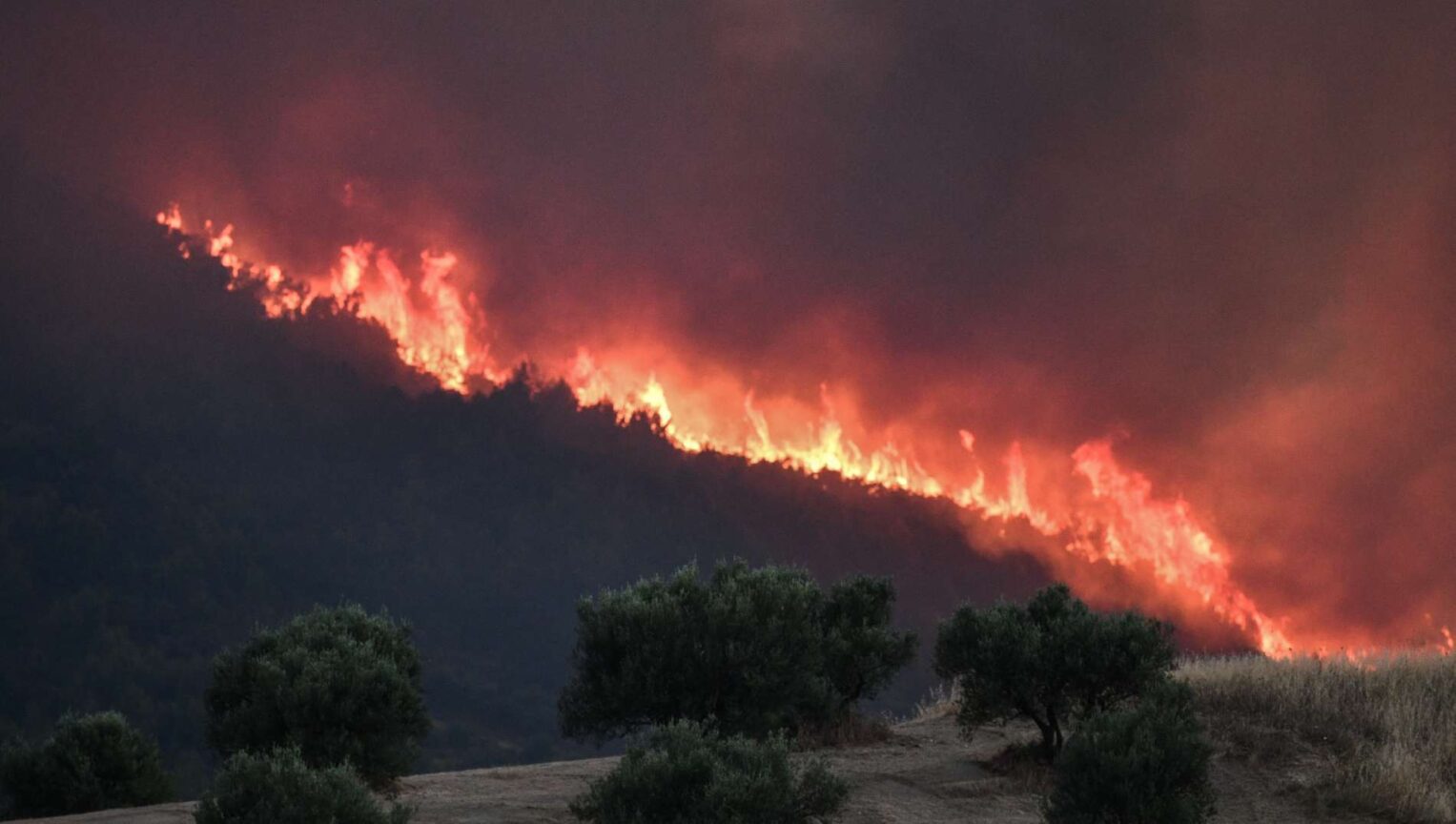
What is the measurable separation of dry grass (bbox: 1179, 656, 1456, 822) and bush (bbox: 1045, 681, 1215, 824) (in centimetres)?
510

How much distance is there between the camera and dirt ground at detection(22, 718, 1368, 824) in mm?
23219

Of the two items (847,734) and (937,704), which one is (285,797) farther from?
(937,704)

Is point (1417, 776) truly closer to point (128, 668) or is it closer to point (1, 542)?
point (128, 668)

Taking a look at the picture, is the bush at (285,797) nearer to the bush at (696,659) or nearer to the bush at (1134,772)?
the bush at (696,659)

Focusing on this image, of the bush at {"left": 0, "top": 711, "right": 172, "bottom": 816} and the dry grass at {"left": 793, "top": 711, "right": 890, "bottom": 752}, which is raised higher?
the dry grass at {"left": 793, "top": 711, "right": 890, "bottom": 752}

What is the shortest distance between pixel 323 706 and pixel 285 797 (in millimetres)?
6956

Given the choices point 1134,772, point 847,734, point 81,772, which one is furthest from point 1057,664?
point 81,772

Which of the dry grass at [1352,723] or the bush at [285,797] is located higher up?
the dry grass at [1352,723]

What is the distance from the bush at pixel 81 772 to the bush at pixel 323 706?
242 inches

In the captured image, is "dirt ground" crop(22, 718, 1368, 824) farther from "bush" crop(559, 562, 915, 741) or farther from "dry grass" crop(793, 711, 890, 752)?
"bush" crop(559, 562, 915, 741)

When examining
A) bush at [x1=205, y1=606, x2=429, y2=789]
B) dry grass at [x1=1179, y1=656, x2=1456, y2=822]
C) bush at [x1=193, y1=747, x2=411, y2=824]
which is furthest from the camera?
dry grass at [x1=1179, y1=656, x2=1456, y2=822]

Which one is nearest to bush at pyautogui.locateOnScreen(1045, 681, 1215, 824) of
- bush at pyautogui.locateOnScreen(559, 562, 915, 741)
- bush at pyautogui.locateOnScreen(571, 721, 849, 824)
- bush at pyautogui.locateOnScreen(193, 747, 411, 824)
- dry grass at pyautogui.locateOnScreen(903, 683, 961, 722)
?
bush at pyautogui.locateOnScreen(571, 721, 849, 824)

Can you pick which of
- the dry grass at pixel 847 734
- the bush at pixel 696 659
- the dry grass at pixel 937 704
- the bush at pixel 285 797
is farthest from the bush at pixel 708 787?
the dry grass at pixel 937 704

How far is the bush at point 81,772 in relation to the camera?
99.8 ft
